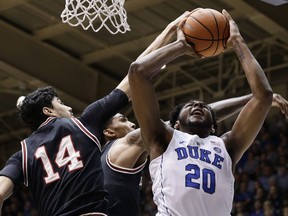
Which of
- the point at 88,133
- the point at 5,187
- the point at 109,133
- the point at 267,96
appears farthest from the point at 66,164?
the point at 109,133

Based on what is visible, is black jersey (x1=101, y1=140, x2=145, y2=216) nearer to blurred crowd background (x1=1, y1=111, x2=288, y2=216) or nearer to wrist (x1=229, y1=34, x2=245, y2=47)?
wrist (x1=229, y1=34, x2=245, y2=47)

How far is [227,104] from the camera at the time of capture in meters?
5.31

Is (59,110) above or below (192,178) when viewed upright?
below

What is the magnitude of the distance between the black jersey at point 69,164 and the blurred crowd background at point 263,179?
6936mm

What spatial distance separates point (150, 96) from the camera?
4.32 m

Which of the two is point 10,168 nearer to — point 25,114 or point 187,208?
point 25,114

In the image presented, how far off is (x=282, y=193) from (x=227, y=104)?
697 centimetres

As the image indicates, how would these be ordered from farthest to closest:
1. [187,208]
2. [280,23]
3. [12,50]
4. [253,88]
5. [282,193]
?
1. [12,50]
2. [280,23]
3. [282,193]
4. [253,88]
5. [187,208]

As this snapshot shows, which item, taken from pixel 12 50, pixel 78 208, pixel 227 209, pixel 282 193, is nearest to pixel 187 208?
pixel 227 209

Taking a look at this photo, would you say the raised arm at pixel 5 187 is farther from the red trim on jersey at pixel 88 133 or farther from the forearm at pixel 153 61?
the forearm at pixel 153 61

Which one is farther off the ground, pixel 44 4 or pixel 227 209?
pixel 227 209

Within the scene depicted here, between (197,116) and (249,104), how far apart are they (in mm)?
306

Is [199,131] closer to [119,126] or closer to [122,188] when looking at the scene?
[122,188]

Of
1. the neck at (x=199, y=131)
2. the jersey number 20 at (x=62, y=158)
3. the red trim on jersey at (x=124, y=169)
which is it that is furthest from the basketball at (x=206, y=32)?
the red trim on jersey at (x=124, y=169)
